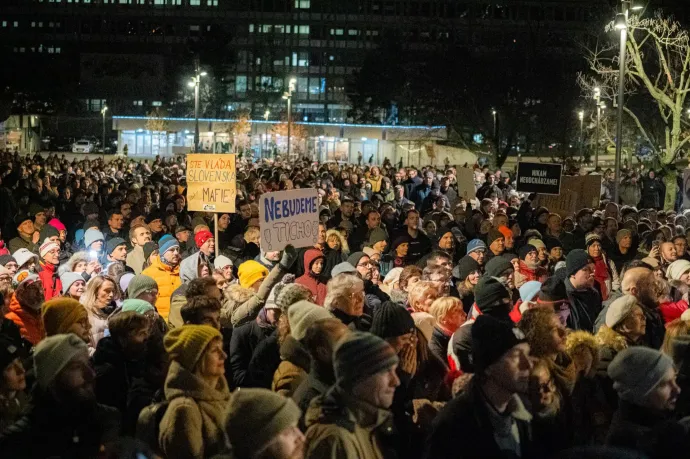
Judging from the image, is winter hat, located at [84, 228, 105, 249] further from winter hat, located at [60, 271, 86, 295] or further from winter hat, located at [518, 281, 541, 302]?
winter hat, located at [518, 281, 541, 302]

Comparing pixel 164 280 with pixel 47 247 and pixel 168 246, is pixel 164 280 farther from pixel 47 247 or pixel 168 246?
pixel 47 247

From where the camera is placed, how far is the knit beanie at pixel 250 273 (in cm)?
922

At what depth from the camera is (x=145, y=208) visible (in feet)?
53.0

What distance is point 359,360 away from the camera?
405 centimetres

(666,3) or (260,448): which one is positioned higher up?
(666,3)

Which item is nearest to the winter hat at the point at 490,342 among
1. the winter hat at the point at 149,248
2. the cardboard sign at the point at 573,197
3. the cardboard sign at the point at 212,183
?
the winter hat at the point at 149,248

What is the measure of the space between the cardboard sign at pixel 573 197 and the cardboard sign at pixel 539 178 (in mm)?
709

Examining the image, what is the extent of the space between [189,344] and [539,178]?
11.8m

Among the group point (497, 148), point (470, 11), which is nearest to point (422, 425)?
point (497, 148)

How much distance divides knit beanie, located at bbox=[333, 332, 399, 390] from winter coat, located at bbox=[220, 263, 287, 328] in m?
3.66

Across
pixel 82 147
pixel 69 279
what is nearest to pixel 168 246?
pixel 69 279

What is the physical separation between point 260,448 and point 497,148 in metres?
54.7

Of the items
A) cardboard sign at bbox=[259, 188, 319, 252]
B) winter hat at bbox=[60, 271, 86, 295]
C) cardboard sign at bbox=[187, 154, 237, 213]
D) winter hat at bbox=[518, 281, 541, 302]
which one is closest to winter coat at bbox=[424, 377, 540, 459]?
winter hat at bbox=[518, 281, 541, 302]

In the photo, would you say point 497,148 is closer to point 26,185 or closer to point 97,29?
point 26,185
